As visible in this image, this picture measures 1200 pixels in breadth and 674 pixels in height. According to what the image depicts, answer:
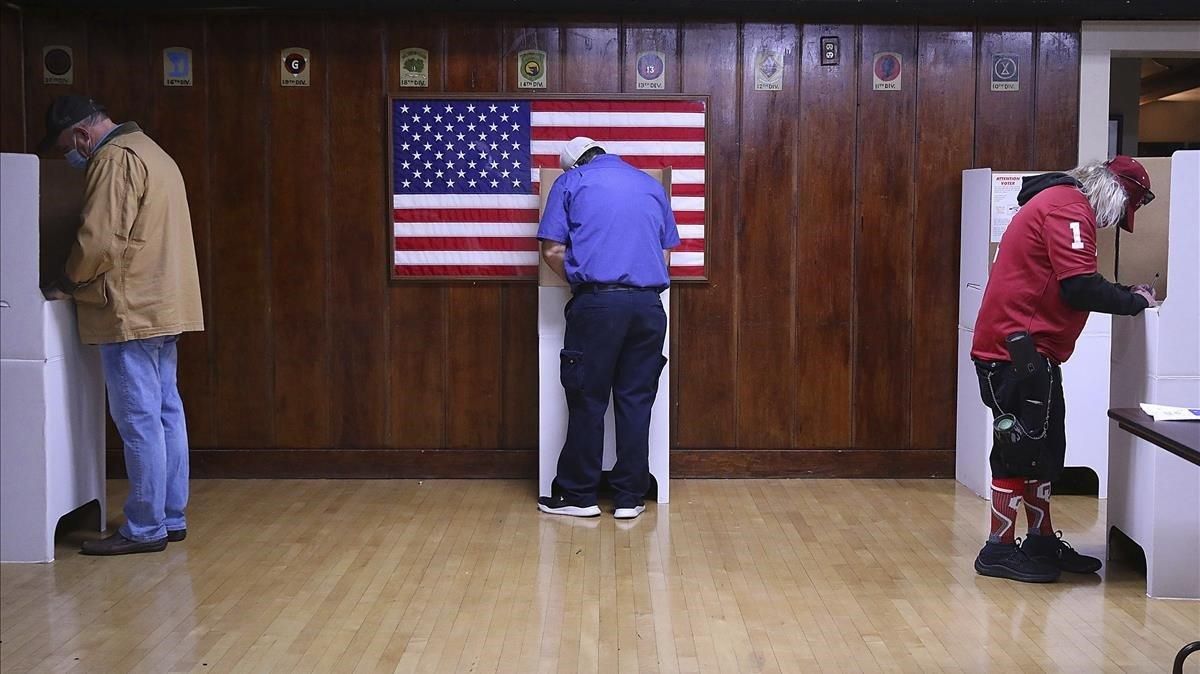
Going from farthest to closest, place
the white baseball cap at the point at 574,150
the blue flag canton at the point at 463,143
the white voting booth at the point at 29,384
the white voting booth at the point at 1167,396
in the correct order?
the blue flag canton at the point at 463,143, the white baseball cap at the point at 574,150, the white voting booth at the point at 29,384, the white voting booth at the point at 1167,396

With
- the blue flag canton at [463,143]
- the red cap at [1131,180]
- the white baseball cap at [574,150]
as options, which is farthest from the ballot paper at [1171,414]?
the blue flag canton at [463,143]

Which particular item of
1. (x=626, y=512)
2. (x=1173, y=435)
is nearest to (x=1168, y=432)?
(x=1173, y=435)

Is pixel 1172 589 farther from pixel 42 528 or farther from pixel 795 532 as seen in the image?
pixel 42 528

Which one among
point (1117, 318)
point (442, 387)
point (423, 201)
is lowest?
point (442, 387)

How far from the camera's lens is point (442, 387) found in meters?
6.12

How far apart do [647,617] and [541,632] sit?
1.20 ft

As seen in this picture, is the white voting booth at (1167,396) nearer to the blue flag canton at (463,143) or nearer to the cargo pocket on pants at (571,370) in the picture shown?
the cargo pocket on pants at (571,370)

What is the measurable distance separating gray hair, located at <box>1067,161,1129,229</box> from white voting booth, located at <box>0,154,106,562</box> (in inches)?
147

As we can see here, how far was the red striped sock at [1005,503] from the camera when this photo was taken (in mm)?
4379

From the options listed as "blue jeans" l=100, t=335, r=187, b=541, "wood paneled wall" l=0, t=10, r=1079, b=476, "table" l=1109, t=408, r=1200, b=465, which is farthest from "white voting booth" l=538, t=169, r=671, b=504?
"table" l=1109, t=408, r=1200, b=465

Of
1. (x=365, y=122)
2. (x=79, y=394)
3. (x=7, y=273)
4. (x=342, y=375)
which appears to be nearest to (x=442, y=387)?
(x=342, y=375)

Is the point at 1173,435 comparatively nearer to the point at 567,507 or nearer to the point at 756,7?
the point at 567,507

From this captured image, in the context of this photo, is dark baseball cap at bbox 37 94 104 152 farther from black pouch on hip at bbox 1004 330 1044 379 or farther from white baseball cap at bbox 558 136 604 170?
black pouch on hip at bbox 1004 330 1044 379

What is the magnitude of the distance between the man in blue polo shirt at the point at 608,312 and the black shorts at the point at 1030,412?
1.50 metres
